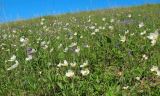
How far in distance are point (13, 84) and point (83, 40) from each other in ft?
12.3

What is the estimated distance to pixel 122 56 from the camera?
29.4ft

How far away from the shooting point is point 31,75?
8492mm

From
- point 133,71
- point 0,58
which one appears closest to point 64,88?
point 133,71

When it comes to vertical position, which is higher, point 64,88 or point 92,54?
point 92,54

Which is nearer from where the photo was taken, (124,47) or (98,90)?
(98,90)

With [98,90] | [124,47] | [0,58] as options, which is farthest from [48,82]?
[0,58]

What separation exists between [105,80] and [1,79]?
96.1 inches

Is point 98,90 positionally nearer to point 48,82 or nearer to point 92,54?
point 48,82

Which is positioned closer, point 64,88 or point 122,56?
point 64,88

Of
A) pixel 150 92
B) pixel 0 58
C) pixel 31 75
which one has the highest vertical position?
pixel 0 58

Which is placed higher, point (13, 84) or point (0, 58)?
point (0, 58)

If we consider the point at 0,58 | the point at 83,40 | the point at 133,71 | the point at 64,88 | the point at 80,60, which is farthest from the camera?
the point at 83,40

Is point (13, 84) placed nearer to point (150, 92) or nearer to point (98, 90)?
point (98, 90)

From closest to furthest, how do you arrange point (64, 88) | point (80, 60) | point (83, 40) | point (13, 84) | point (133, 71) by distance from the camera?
point (64, 88) < point (133, 71) < point (13, 84) < point (80, 60) < point (83, 40)
